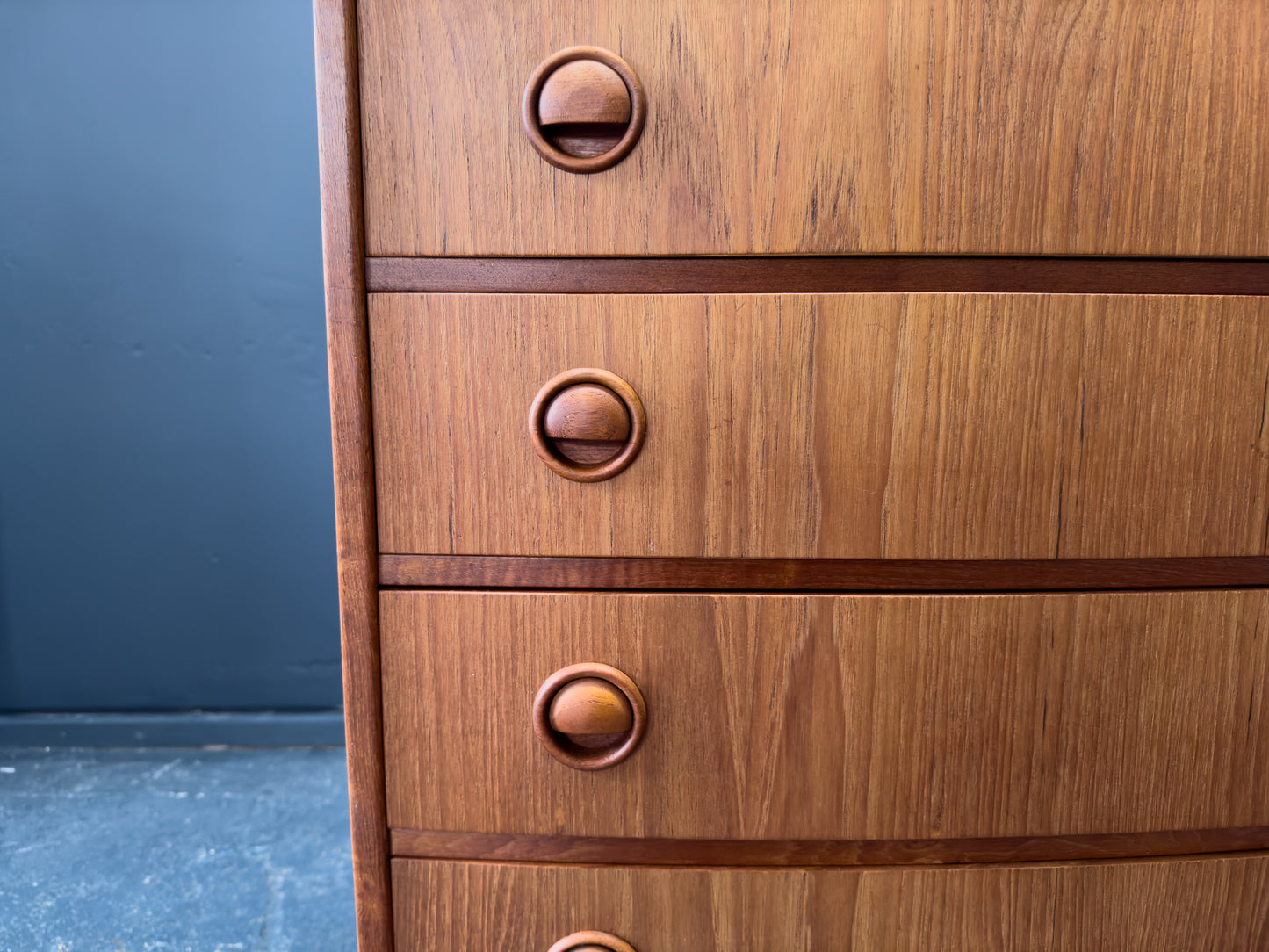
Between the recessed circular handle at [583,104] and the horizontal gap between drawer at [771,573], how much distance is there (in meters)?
0.22

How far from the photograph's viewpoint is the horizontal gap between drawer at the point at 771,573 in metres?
0.44

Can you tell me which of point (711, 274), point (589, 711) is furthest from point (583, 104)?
point (589, 711)

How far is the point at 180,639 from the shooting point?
1099 millimetres

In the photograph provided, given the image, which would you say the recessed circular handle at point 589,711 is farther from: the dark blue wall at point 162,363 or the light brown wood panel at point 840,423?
the dark blue wall at point 162,363

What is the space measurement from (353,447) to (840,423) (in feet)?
0.88

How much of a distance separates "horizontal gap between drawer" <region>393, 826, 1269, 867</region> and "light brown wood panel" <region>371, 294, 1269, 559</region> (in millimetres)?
175

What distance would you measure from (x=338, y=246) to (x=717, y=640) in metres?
0.30

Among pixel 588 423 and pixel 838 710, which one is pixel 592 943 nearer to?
pixel 838 710

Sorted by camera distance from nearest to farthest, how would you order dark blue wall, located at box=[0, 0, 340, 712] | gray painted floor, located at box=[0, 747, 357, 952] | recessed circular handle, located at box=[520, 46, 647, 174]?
recessed circular handle, located at box=[520, 46, 647, 174] < gray painted floor, located at box=[0, 747, 357, 952] < dark blue wall, located at box=[0, 0, 340, 712]

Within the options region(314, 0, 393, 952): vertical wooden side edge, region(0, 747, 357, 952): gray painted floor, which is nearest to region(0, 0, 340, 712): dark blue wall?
region(0, 747, 357, 952): gray painted floor

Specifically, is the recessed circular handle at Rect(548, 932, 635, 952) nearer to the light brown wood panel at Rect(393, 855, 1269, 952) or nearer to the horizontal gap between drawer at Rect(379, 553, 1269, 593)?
the light brown wood panel at Rect(393, 855, 1269, 952)

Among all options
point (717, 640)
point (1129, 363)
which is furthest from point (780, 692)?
point (1129, 363)

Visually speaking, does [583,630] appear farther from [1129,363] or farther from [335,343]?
[1129,363]

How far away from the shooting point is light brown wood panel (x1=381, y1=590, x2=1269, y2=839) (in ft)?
1.44
